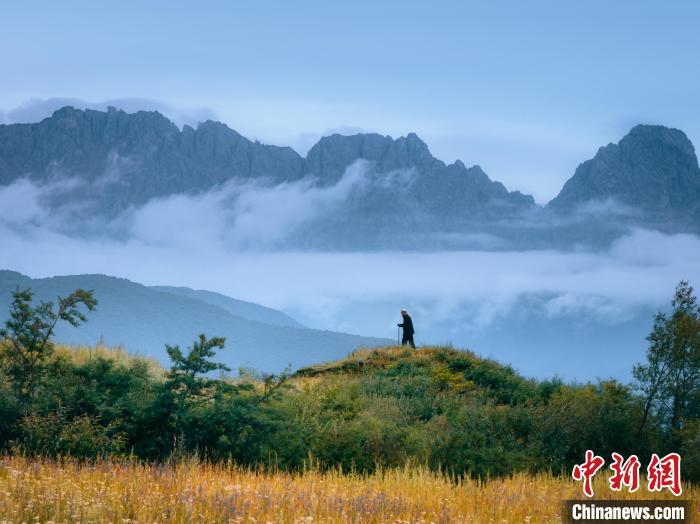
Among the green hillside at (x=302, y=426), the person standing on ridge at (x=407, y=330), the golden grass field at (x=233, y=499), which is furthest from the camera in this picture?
the person standing on ridge at (x=407, y=330)

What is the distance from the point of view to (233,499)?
414 inches

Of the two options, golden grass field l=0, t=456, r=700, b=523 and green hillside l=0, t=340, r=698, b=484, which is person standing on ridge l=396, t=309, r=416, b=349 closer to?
green hillside l=0, t=340, r=698, b=484

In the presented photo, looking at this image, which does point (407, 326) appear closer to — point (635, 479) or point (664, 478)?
point (664, 478)

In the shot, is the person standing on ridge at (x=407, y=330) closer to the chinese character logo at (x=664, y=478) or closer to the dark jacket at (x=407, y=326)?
the dark jacket at (x=407, y=326)

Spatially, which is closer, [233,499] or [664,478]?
[233,499]

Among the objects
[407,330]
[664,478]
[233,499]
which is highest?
[407,330]

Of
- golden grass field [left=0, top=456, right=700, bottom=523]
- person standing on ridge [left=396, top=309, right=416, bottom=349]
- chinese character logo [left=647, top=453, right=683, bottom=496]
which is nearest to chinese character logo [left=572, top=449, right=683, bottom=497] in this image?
chinese character logo [left=647, top=453, right=683, bottom=496]

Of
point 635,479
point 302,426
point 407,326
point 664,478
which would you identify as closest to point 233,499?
point 302,426

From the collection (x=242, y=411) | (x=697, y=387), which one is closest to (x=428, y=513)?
(x=242, y=411)

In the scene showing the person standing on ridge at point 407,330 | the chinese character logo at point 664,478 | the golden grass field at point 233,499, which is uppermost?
the person standing on ridge at point 407,330

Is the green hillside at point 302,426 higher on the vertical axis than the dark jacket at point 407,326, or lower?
lower

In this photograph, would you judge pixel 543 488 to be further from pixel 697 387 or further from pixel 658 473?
pixel 697 387

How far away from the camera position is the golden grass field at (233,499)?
10.0m

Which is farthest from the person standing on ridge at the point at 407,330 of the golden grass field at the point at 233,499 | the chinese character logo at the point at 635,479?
the golden grass field at the point at 233,499
